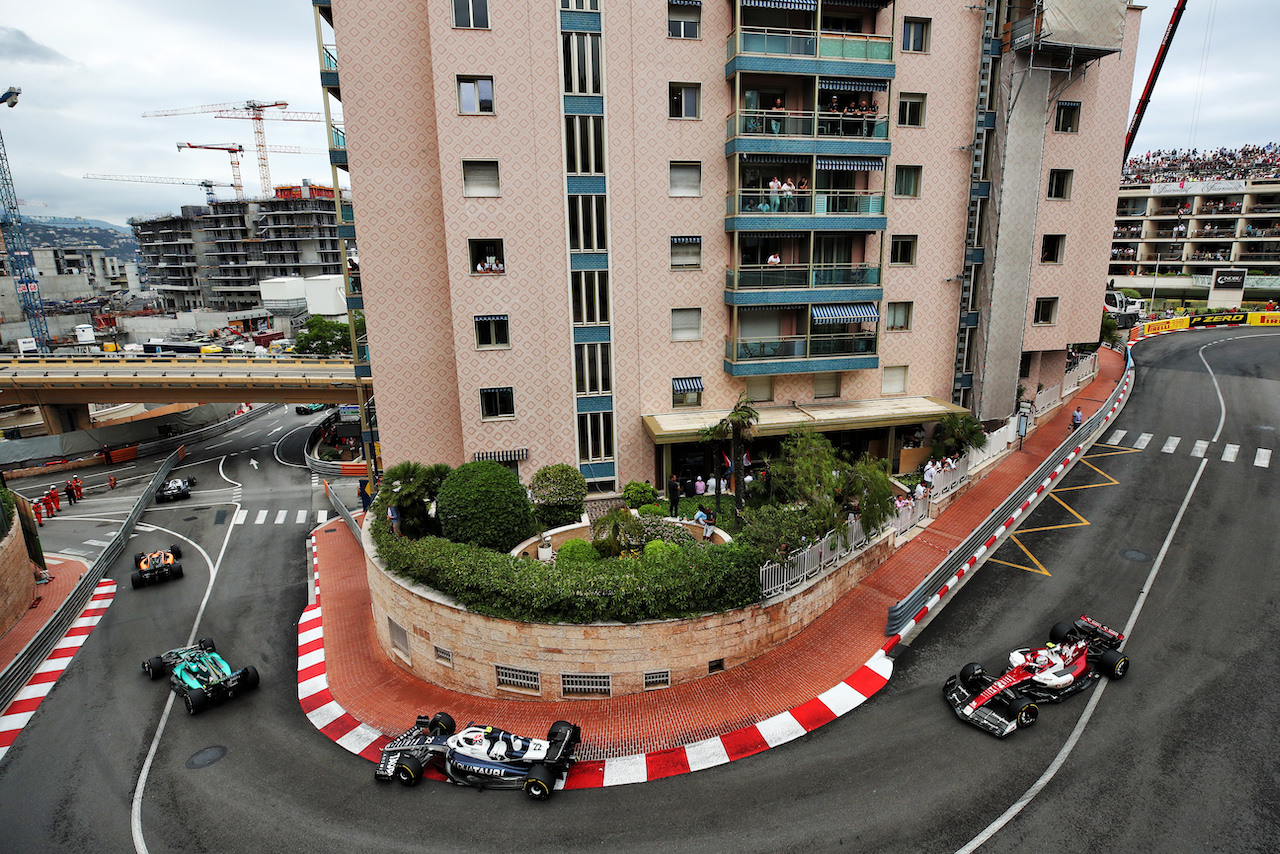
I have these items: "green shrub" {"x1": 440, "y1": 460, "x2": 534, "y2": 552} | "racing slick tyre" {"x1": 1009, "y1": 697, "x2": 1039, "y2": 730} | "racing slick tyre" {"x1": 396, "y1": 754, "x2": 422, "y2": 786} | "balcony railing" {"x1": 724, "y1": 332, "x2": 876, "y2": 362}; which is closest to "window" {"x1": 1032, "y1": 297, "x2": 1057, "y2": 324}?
"balcony railing" {"x1": 724, "y1": 332, "x2": 876, "y2": 362}

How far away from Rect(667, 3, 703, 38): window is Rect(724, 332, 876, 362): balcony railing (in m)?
12.4

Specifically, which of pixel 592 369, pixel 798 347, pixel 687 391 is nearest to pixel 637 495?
pixel 687 391

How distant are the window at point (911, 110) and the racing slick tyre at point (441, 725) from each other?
2893cm

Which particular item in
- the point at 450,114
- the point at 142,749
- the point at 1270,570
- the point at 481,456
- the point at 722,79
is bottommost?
the point at 142,749

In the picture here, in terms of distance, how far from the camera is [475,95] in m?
24.8

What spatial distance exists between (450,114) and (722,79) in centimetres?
1085

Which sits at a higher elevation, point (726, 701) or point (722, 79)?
point (722, 79)

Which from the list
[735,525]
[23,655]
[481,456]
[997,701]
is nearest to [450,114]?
[481,456]

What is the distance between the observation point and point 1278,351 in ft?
164

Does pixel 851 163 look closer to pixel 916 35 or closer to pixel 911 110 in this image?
pixel 911 110

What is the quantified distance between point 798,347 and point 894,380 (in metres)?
6.08

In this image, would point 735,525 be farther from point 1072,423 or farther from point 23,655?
point 23,655

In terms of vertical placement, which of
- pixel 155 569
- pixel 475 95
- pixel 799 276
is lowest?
pixel 155 569

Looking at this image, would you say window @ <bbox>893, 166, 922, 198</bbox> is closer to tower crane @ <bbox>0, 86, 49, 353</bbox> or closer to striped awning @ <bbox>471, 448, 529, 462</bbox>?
striped awning @ <bbox>471, 448, 529, 462</bbox>
